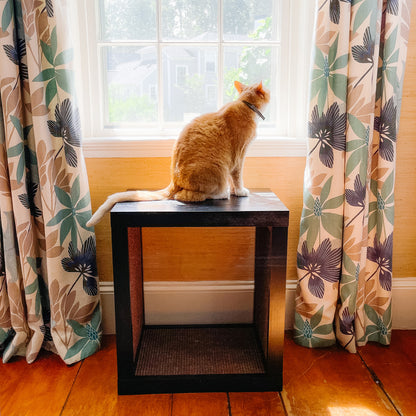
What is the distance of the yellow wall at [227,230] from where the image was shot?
1.66 metres

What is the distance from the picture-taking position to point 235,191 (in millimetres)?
1469

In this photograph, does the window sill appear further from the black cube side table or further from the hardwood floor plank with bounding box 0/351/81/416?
the hardwood floor plank with bounding box 0/351/81/416

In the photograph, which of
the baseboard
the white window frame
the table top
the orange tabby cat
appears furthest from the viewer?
the baseboard

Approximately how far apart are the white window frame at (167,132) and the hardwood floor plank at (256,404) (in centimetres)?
89

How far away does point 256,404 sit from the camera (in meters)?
1.35

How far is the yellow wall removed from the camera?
166cm

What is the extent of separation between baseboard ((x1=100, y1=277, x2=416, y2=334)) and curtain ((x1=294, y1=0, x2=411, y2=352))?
7.4 inches

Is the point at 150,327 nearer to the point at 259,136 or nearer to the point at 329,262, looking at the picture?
the point at 329,262

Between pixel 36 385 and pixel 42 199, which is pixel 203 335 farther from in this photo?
pixel 42 199

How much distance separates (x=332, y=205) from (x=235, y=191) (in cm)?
36

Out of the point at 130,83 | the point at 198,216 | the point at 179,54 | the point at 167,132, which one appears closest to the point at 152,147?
the point at 167,132

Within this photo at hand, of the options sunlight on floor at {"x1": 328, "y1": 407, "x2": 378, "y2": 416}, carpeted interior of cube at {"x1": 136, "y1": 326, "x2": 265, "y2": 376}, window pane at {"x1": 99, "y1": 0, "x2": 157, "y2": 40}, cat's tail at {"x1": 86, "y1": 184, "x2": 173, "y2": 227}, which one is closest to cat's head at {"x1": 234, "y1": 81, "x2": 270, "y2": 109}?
cat's tail at {"x1": 86, "y1": 184, "x2": 173, "y2": 227}

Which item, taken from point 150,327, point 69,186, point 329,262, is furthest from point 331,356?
point 69,186

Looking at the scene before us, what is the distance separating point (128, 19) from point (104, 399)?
4.66ft
